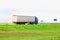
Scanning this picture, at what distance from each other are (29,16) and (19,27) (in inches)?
860

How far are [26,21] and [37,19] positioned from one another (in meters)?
4.21

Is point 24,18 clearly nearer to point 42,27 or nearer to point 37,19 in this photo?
point 37,19

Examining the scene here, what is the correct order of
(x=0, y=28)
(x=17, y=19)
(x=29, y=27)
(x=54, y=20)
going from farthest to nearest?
1. (x=54, y=20)
2. (x=17, y=19)
3. (x=29, y=27)
4. (x=0, y=28)

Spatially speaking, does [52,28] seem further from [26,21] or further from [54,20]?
[54,20]

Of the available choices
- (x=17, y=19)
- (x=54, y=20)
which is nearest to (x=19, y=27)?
(x=17, y=19)

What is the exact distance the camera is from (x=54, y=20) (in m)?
93.8

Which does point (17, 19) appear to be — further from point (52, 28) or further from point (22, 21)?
point (52, 28)

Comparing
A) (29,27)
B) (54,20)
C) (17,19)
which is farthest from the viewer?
(54,20)

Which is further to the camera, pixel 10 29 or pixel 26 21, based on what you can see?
pixel 26 21

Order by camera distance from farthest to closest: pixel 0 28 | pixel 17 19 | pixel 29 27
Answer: pixel 17 19, pixel 29 27, pixel 0 28

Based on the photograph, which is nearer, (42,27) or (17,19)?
(42,27)

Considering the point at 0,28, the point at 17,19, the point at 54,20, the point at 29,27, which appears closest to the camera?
the point at 0,28

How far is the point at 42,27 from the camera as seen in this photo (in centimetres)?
6109

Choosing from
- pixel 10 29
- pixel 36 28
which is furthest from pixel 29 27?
pixel 10 29
